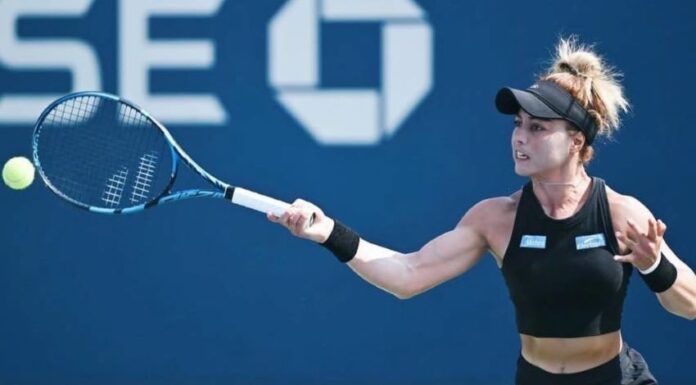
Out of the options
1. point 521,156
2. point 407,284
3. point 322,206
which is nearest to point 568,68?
point 521,156

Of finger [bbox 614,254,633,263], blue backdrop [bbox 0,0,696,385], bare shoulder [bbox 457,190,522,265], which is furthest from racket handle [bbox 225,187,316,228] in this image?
blue backdrop [bbox 0,0,696,385]

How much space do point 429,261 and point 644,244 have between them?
71 cm

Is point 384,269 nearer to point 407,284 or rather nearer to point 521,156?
point 407,284

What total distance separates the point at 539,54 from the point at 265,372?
1.78m

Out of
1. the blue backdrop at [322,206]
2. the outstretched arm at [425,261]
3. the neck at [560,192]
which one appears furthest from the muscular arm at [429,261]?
the blue backdrop at [322,206]

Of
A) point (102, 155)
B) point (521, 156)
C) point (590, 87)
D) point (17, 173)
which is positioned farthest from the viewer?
point (102, 155)

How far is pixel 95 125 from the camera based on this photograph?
6066 millimetres

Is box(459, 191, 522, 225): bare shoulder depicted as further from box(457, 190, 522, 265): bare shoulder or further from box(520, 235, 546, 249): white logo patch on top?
box(520, 235, 546, 249): white logo patch on top

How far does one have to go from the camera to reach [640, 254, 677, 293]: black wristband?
4.05 metres

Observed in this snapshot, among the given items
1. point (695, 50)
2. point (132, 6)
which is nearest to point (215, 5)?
point (132, 6)

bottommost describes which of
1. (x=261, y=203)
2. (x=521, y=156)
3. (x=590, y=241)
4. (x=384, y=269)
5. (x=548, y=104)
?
(x=384, y=269)

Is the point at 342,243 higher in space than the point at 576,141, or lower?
lower

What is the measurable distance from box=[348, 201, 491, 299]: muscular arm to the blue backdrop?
5.65 ft

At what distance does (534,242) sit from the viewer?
422 centimetres
